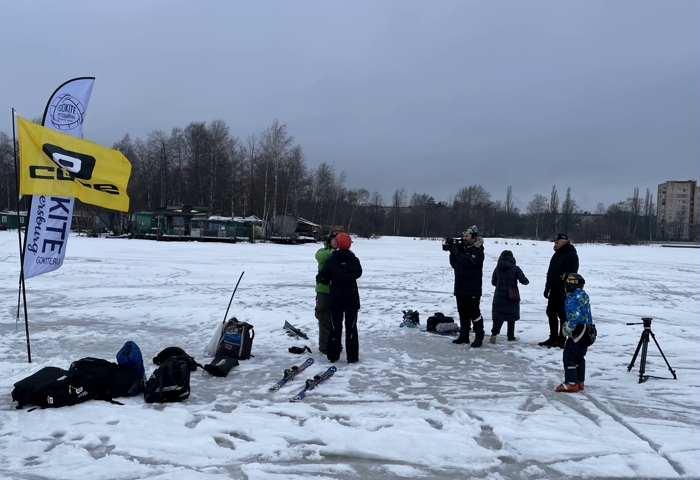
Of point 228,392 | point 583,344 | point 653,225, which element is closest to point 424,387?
point 583,344

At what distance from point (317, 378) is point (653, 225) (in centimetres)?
11473

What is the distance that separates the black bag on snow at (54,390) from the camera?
4.38m

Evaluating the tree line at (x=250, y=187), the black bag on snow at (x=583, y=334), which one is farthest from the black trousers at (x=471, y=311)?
the tree line at (x=250, y=187)

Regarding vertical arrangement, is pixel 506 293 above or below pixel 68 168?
below

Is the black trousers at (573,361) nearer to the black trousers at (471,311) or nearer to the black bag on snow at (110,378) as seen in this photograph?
the black trousers at (471,311)

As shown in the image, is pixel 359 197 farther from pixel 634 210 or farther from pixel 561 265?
pixel 561 265

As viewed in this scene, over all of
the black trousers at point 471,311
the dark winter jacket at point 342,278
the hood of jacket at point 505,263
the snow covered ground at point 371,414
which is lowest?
the snow covered ground at point 371,414

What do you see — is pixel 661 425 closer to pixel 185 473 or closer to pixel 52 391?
pixel 185 473

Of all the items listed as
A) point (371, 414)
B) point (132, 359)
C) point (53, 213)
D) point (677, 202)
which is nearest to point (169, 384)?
point (132, 359)

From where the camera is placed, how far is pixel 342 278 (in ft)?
20.3

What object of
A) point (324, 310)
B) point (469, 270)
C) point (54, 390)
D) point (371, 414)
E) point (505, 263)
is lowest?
point (371, 414)

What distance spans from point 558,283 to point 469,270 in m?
1.53

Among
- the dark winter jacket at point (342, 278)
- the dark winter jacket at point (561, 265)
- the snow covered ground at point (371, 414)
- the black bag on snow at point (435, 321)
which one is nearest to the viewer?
the snow covered ground at point (371, 414)

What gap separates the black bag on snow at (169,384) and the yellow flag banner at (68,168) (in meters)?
2.57
